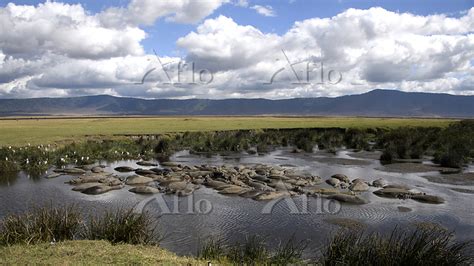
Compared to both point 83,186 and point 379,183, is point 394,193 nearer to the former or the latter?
point 379,183

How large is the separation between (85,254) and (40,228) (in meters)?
2.91

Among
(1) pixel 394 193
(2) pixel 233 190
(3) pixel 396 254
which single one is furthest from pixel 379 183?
(3) pixel 396 254

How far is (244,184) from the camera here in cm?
2864

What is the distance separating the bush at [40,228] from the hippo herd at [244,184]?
11204 mm

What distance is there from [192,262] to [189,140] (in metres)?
44.9

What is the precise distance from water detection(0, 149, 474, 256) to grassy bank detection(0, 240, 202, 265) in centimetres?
291

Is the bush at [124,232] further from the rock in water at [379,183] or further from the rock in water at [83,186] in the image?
the rock in water at [379,183]

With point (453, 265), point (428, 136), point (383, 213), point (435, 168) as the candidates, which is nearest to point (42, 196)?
point (383, 213)

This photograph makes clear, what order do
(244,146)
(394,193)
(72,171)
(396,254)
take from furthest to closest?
(244,146), (72,171), (394,193), (396,254)

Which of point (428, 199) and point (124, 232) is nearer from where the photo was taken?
point (124, 232)

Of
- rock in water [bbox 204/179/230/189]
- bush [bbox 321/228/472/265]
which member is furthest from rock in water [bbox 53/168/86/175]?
bush [bbox 321/228/472/265]

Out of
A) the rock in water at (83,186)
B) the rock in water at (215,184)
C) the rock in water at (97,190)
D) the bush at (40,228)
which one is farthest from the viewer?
the rock in water at (215,184)

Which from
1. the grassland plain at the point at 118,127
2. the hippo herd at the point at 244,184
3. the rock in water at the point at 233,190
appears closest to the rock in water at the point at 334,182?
the hippo herd at the point at 244,184

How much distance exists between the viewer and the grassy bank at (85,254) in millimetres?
11445
